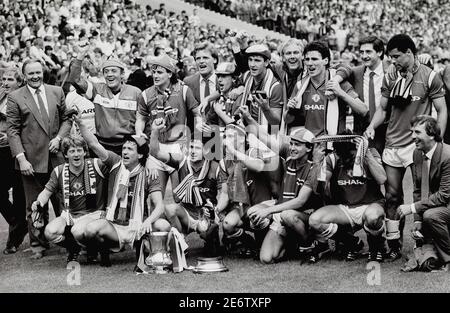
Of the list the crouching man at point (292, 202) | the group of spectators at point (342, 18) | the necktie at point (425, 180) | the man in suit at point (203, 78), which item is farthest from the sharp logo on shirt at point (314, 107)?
the group of spectators at point (342, 18)

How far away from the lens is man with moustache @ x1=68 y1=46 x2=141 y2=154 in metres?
8.75

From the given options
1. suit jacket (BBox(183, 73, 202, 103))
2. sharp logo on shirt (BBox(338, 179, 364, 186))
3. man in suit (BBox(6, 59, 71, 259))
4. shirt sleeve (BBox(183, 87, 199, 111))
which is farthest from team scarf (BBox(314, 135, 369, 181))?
man in suit (BBox(6, 59, 71, 259))

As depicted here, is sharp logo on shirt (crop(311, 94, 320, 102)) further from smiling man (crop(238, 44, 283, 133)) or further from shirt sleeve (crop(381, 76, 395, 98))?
shirt sleeve (crop(381, 76, 395, 98))

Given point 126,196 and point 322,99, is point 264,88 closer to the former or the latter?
point 322,99

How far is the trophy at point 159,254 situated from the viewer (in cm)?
745

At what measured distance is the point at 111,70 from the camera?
8.75 m

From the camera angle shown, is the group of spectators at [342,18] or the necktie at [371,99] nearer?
the necktie at [371,99]

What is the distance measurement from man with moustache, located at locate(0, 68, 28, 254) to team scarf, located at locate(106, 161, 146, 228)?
62.3 inches

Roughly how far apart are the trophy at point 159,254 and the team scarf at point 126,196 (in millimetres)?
359

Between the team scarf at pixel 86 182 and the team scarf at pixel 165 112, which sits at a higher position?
the team scarf at pixel 165 112

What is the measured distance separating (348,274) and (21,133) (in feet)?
13.2

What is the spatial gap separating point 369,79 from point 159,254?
298 cm

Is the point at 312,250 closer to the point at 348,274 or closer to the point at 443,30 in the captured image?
the point at 348,274

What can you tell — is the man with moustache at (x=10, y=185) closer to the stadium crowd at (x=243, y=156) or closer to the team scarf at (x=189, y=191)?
the stadium crowd at (x=243, y=156)
